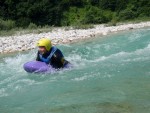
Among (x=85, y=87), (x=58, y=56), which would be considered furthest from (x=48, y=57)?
(x=85, y=87)

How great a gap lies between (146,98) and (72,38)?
1369cm

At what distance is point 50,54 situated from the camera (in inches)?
434

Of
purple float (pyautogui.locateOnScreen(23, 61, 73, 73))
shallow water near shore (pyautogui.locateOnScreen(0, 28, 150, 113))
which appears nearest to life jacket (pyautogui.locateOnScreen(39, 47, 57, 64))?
purple float (pyautogui.locateOnScreen(23, 61, 73, 73))

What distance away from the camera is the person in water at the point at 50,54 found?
10.9m

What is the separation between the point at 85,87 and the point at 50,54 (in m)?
2.34

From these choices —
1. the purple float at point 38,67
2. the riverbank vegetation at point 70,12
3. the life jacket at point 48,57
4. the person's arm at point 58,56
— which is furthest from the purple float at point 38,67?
the riverbank vegetation at point 70,12

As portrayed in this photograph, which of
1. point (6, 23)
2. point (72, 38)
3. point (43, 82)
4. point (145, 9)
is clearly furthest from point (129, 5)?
point (43, 82)

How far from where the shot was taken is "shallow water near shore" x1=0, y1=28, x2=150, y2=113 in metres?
7.41

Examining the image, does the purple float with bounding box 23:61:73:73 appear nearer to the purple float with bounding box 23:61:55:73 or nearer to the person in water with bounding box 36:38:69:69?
the purple float with bounding box 23:61:55:73

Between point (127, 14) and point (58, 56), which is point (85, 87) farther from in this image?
point (127, 14)

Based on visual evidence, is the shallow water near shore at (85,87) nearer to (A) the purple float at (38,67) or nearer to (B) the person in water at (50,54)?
(A) the purple float at (38,67)

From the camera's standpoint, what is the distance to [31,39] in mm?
20875

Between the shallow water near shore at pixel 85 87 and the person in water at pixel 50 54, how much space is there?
0.33 meters

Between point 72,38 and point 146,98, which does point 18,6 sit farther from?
point 146,98
